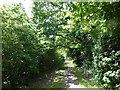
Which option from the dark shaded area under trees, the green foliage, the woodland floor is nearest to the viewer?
the dark shaded area under trees

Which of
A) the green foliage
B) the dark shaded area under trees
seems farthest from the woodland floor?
the green foliage

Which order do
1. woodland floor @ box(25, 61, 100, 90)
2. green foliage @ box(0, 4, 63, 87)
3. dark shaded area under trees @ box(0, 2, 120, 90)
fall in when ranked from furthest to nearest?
woodland floor @ box(25, 61, 100, 90) < green foliage @ box(0, 4, 63, 87) < dark shaded area under trees @ box(0, 2, 120, 90)

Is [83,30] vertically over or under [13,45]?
over

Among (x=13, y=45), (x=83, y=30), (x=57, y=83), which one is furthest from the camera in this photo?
(x=57, y=83)

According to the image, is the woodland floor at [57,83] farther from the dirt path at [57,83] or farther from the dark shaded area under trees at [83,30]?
the dark shaded area under trees at [83,30]

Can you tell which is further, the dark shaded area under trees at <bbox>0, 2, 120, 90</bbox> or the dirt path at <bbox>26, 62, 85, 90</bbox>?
the dirt path at <bbox>26, 62, 85, 90</bbox>

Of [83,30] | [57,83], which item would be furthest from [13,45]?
[57,83]

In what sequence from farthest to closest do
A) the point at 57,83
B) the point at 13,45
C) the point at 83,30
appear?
the point at 57,83 → the point at 83,30 → the point at 13,45

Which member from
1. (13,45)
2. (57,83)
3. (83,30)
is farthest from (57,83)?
(13,45)

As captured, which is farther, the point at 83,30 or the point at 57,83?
the point at 57,83

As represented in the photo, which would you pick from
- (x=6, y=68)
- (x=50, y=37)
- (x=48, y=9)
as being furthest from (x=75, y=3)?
(x=50, y=37)

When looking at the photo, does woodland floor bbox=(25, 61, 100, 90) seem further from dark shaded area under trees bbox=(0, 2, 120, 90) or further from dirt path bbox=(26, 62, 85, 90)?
dark shaded area under trees bbox=(0, 2, 120, 90)

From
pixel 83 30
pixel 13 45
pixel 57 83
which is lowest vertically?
pixel 57 83

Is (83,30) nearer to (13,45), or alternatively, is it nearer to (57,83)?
(13,45)
